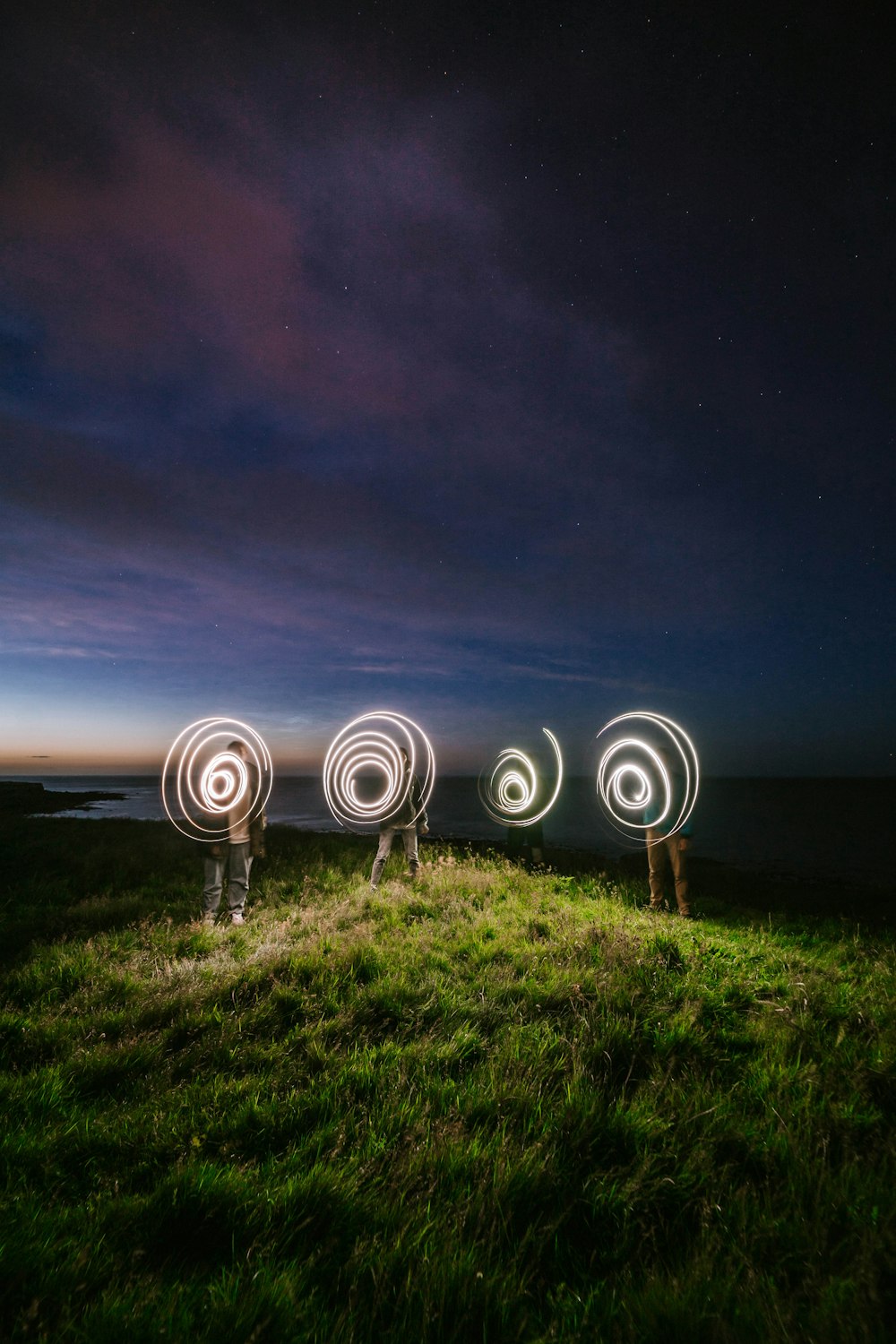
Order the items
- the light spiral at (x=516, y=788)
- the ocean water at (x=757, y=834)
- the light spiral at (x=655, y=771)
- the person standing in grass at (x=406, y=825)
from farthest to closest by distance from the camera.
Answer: the ocean water at (x=757, y=834)
the light spiral at (x=516, y=788)
the person standing in grass at (x=406, y=825)
the light spiral at (x=655, y=771)

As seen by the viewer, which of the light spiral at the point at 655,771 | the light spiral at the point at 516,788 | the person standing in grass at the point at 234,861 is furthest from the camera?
the light spiral at the point at 516,788

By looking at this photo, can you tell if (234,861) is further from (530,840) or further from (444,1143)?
(530,840)

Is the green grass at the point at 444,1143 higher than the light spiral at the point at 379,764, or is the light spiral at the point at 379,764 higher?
the light spiral at the point at 379,764

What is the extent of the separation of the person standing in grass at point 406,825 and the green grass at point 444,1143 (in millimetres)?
3511

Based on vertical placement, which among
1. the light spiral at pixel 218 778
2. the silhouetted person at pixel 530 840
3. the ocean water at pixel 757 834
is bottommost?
the ocean water at pixel 757 834

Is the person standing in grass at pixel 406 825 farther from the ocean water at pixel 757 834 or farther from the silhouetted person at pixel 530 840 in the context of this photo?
the ocean water at pixel 757 834

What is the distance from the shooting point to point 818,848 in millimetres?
37062

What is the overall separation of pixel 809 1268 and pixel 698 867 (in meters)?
25.4

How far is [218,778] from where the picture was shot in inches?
360

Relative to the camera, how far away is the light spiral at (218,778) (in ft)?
28.5

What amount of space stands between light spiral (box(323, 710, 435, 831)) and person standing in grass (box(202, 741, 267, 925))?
7.06 ft

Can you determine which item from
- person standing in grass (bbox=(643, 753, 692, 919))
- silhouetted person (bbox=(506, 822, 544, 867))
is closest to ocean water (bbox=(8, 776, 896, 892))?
silhouetted person (bbox=(506, 822, 544, 867))

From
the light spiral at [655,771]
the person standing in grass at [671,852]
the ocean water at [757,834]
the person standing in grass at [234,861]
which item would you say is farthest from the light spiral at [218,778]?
the ocean water at [757,834]

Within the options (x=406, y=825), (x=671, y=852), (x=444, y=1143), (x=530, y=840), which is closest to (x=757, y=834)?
(x=530, y=840)
